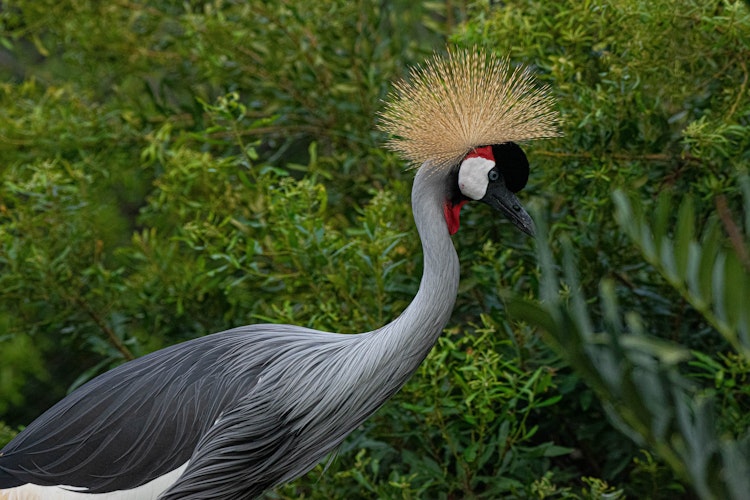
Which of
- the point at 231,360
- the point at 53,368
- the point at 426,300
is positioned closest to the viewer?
the point at 426,300

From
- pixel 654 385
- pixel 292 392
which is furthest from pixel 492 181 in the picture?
pixel 654 385

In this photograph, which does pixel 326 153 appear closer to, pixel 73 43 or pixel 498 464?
pixel 73 43

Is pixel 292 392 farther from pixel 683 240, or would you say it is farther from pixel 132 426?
pixel 683 240

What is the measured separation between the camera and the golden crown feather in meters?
1.86

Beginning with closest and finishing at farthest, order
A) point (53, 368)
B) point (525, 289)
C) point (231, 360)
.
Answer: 1. point (231, 360)
2. point (525, 289)
3. point (53, 368)

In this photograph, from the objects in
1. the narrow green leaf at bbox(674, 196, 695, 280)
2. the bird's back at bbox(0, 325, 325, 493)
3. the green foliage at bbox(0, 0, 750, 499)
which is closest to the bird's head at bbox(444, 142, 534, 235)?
the green foliage at bbox(0, 0, 750, 499)

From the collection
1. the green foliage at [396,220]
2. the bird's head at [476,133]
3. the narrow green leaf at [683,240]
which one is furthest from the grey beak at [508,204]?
the narrow green leaf at [683,240]

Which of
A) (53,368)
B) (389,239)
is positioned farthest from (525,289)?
(53,368)

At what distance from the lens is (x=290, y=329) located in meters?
2.04

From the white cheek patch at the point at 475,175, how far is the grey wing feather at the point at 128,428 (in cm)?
49

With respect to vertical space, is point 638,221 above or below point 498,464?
above

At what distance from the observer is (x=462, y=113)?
1875 millimetres

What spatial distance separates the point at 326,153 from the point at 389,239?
115 cm

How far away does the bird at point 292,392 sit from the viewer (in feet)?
5.98
